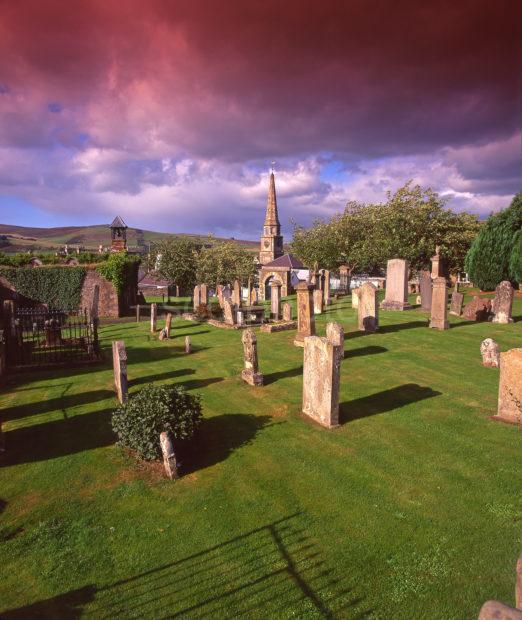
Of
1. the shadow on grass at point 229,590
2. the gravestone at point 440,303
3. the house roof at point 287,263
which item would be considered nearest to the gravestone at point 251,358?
the shadow on grass at point 229,590

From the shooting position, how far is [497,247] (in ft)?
109

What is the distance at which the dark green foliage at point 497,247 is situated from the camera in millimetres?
32938

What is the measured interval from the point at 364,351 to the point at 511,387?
732cm

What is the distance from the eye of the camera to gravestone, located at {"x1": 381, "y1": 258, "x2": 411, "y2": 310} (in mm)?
26359

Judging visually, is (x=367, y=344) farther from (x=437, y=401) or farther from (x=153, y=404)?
(x=153, y=404)

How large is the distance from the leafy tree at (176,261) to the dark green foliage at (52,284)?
50.5ft

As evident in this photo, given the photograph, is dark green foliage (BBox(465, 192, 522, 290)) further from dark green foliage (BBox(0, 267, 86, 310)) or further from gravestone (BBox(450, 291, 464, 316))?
dark green foliage (BBox(0, 267, 86, 310))

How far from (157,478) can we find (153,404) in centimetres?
148

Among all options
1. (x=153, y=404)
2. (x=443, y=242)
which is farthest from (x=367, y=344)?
(x=443, y=242)

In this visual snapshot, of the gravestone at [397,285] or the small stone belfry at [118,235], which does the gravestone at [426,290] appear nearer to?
the gravestone at [397,285]

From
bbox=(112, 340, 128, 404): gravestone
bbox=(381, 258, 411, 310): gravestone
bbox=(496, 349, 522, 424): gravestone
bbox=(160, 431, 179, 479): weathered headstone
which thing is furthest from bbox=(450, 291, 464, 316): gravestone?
bbox=(160, 431, 179, 479): weathered headstone

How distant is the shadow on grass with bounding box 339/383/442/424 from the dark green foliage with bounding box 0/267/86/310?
96.1 ft

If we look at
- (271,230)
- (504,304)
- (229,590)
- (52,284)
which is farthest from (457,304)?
(271,230)

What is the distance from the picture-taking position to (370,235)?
46.3 metres
